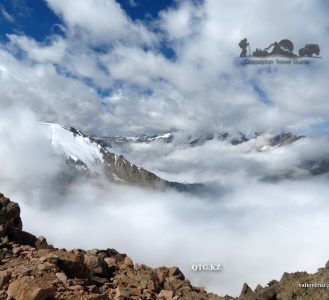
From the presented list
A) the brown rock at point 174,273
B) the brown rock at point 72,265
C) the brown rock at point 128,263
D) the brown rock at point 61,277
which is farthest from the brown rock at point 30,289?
the brown rock at point 174,273

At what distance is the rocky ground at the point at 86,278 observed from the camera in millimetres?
25734

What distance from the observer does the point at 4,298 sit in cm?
2466

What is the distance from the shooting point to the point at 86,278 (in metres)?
32.4

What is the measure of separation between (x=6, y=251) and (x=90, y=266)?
22.6ft

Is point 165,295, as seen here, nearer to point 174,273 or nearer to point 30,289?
point 174,273

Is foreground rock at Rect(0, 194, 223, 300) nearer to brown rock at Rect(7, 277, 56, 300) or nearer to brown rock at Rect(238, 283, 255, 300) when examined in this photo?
brown rock at Rect(7, 277, 56, 300)

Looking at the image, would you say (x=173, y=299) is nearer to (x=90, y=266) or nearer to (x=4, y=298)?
(x=90, y=266)

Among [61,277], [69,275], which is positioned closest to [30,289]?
[61,277]

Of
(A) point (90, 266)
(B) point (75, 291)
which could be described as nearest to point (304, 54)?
(A) point (90, 266)

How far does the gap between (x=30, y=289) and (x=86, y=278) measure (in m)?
8.25

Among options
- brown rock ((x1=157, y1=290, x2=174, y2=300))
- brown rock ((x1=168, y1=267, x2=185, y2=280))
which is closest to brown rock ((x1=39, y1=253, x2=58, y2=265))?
brown rock ((x1=157, y1=290, x2=174, y2=300))

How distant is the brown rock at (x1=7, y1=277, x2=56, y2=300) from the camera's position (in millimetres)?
23812

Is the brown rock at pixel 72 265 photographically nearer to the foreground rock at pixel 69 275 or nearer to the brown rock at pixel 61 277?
the foreground rock at pixel 69 275

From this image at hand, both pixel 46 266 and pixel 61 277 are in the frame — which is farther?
pixel 46 266
